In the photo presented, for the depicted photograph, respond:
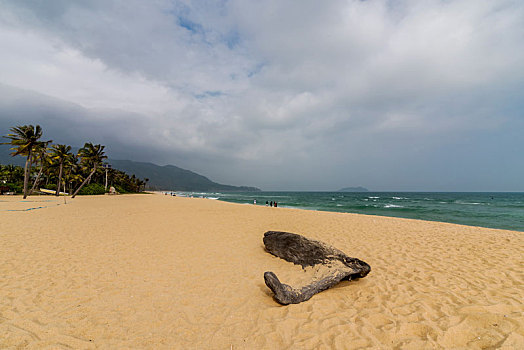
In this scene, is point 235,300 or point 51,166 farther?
point 51,166

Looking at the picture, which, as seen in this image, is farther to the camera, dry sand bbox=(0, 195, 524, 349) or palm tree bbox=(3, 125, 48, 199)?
palm tree bbox=(3, 125, 48, 199)

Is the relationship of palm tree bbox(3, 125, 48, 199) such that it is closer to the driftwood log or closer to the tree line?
the tree line

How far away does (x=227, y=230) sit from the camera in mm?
11766

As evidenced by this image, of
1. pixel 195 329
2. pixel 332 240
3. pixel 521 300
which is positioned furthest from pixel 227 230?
pixel 521 300

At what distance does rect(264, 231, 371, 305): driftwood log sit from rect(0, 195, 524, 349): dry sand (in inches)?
7.9

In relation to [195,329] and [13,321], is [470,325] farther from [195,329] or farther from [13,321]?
[13,321]

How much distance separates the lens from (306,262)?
6438mm

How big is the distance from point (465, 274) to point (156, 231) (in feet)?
40.9

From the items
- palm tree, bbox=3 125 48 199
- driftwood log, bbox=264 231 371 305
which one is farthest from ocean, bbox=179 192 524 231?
palm tree, bbox=3 125 48 199

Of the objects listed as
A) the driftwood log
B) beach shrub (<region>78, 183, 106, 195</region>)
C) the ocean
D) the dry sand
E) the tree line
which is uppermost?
the tree line

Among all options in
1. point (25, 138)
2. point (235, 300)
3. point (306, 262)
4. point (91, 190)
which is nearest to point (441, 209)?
point (306, 262)

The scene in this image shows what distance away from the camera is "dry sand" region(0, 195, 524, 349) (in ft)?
11.2

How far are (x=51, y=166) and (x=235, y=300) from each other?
61.1 meters

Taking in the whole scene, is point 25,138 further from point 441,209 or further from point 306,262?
point 441,209
